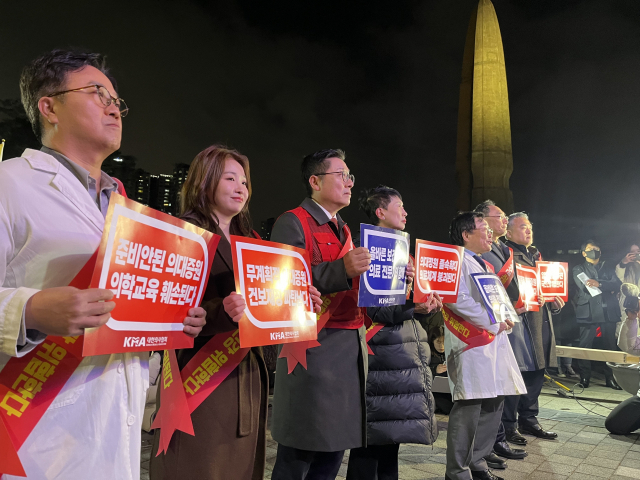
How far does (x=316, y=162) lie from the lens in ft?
9.52

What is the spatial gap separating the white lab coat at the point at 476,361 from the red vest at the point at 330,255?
125 cm

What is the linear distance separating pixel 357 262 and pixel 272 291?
493 mm

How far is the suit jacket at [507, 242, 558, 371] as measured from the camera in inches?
195

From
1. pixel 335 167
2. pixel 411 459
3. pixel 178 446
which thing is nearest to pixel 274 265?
pixel 178 446

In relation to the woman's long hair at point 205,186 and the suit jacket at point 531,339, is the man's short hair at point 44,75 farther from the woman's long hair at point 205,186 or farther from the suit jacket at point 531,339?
the suit jacket at point 531,339

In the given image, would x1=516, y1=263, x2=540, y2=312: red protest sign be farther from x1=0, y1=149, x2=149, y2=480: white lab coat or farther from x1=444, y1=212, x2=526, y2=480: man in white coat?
x1=0, y1=149, x2=149, y2=480: white lab coat

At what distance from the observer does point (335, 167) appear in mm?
2840

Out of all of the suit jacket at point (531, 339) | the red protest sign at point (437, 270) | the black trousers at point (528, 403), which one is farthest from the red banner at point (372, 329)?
the black trousers at point (528, 403)

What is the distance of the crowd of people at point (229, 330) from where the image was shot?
1.27m

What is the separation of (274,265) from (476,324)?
7.00 ft

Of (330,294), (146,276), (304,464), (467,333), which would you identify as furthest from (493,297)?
(146,276)

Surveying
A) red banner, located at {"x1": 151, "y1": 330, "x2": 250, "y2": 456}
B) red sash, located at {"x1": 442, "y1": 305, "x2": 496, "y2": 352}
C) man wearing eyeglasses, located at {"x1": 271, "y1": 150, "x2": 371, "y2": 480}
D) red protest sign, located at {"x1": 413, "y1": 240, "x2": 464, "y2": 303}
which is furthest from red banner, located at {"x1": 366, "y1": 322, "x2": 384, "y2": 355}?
red banner, located at {"x1": 151, "y1": 330, "x2": 250, "y2": 456}

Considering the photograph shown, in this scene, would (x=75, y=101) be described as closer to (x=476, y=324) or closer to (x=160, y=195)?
(x=476, y=324)

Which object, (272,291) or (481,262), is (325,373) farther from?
(481,262)
